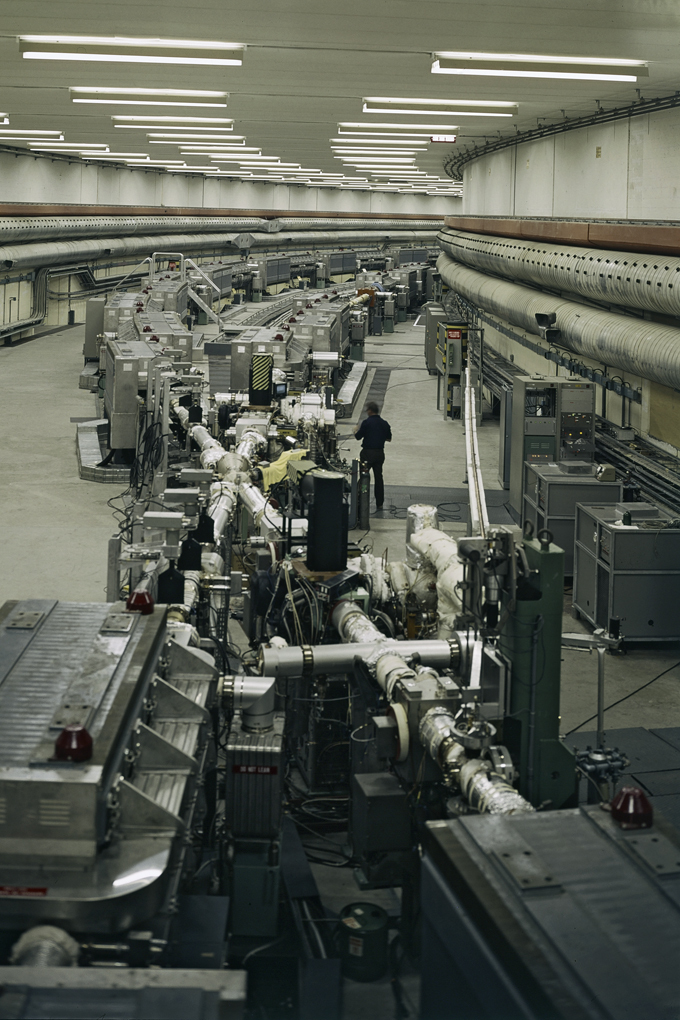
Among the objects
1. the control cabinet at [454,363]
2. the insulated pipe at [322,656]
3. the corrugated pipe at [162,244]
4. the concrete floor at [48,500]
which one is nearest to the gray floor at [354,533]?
the concrete floor at [48,500]

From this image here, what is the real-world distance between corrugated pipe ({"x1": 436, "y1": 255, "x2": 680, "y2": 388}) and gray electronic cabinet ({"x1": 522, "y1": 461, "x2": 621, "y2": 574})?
110cm

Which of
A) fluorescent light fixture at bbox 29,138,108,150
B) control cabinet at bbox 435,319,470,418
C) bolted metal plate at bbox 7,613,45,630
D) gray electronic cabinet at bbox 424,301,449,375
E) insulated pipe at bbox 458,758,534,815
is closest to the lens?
insulated pipe at bbox 458,758,534,815

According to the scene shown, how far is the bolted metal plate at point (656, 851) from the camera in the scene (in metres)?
2.54

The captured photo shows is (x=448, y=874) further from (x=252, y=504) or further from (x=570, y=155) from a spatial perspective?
(x=570, y=155)

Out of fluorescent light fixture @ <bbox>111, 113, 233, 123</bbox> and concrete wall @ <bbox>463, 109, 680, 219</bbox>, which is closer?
concrete wall @ <bbox>463, 109, 680, 219</bbox>

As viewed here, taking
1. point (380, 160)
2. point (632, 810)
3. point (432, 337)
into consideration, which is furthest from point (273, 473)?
point (432, 337)

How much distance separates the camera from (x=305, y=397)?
40.2ft

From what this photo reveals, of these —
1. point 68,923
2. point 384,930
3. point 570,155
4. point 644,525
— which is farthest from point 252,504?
point 570,155

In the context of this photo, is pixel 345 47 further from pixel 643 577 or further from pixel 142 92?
pixel 643 577

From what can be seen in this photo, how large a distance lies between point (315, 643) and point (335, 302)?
58.2 feet

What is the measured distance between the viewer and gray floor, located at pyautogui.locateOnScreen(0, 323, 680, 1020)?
22.3ft

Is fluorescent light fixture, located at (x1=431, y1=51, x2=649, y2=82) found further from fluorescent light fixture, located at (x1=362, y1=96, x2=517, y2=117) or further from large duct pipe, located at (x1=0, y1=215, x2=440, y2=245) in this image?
large duct pipe, located at (x1=0, y1=215, x2=440, y2=245)

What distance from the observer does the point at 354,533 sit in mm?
11039

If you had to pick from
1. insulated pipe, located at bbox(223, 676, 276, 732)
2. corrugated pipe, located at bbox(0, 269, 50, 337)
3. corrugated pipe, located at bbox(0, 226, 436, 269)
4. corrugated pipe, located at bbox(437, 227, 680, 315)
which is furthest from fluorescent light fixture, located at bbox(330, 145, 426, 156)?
insulated pipe, located at bbox(223, 676, 276, 732)
